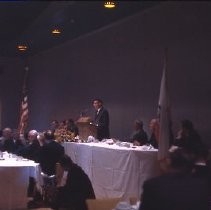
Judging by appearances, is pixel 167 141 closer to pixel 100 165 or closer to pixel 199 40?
pixel 100 165

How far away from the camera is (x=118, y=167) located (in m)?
7.42

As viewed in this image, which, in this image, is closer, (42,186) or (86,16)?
(42,186)

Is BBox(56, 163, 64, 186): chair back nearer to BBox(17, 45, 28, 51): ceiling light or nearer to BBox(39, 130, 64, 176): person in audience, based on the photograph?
BBox(39, 130, 64, 176): person in audience

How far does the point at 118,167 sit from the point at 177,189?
449cm

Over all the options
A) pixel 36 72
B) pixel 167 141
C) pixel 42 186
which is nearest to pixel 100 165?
pixel 42 186

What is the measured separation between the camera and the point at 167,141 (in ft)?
21.6

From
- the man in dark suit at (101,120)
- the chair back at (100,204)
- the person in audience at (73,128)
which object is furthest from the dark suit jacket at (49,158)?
the chair back at (100,204)

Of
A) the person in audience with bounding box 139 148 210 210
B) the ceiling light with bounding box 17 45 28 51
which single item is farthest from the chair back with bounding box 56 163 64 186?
the ceiling light with bounding box 17 45 28 51

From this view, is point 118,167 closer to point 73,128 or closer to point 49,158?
point 49,158

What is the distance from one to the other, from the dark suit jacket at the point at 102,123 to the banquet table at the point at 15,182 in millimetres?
2063

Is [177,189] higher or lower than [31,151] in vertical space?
higher

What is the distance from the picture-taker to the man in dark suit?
9.49 metres

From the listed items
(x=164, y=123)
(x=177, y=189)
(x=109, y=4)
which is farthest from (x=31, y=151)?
(x=177, y=189)

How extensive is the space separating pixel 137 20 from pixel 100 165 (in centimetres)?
456
